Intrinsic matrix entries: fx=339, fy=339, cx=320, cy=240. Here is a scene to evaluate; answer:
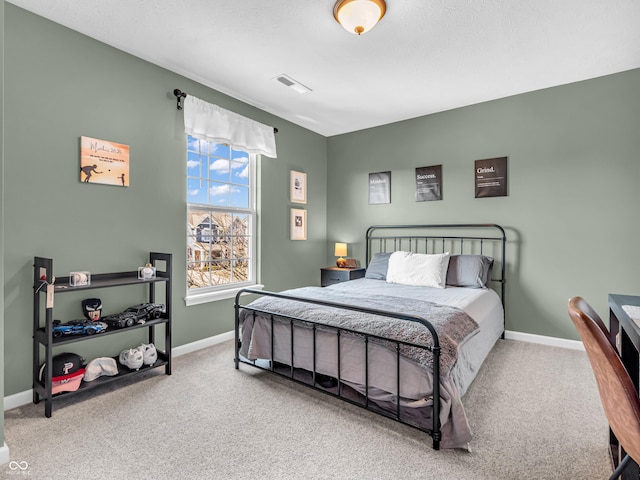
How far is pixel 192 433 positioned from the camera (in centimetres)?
195

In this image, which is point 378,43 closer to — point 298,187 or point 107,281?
point 298,187

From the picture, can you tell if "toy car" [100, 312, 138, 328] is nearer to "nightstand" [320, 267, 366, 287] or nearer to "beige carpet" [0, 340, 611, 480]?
"beige carpet" [0, 340, 611, 480]

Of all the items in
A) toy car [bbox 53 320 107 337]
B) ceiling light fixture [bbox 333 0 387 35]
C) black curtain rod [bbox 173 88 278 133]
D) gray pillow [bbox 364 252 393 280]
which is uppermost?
ceiling light fixture [bbox 333 0 387 35]

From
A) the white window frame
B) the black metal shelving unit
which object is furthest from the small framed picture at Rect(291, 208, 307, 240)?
the black metal shelving unit

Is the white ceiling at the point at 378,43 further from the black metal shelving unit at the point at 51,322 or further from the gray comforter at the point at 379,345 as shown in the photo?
the gray comforter at the point at 379,345

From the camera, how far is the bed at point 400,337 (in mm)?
1854

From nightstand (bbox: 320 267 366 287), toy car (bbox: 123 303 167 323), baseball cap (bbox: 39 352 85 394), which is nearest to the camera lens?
baseball cap (bbox: 39 352 85 394)

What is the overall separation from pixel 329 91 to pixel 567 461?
346 cm

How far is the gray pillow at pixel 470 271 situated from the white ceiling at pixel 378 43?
5.80 ft

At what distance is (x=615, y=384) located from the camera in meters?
0.99

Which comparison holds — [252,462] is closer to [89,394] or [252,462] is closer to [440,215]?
[89,394]

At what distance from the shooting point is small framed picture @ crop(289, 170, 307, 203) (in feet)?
14.6

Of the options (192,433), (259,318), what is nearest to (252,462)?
(192,433)

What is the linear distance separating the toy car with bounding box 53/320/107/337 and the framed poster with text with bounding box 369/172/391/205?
11.2 ft
